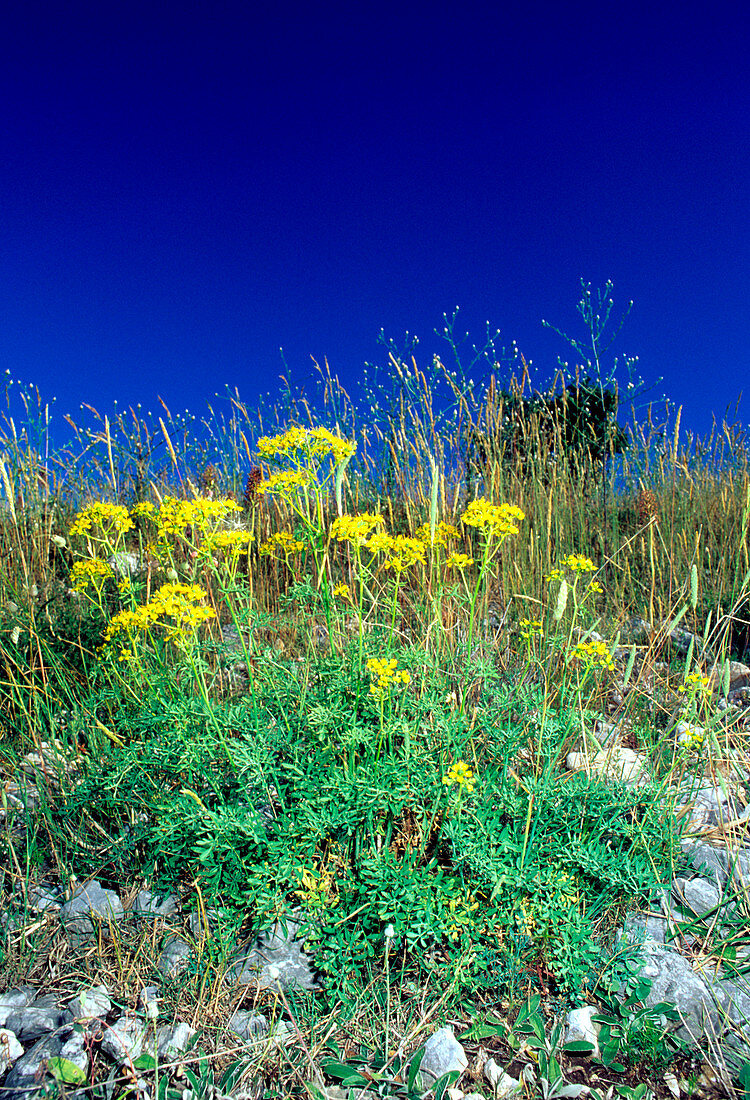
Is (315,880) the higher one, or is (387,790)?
(387,790)

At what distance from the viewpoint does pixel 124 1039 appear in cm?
163

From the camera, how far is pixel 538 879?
1821 millimetres

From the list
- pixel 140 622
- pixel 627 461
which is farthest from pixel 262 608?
pixel 627 461

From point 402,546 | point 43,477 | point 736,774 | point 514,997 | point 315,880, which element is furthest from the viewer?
point 43,477

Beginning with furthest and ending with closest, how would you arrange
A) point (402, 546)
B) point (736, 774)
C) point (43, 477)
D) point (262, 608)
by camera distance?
point (43, 477), point (262, 608), point (736, 774), point (402, 546)

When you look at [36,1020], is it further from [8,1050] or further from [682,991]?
[682,991]

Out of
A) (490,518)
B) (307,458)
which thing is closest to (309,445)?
(307,458)

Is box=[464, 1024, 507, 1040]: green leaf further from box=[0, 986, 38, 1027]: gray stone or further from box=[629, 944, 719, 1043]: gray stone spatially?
box=[0, 986, 38, 1027]: gray stone

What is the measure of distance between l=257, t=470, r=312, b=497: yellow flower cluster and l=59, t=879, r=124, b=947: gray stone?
135 centimetres

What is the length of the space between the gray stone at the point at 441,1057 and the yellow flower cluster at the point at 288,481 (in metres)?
1.54

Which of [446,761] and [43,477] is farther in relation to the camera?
[43,477]

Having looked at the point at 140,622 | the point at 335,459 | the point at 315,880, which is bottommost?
the point at 315,880

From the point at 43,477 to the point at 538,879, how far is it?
4.85m

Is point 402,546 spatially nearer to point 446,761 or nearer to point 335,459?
point 335,459
